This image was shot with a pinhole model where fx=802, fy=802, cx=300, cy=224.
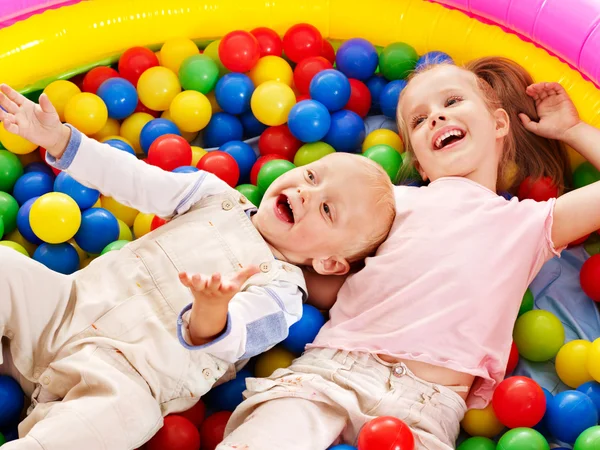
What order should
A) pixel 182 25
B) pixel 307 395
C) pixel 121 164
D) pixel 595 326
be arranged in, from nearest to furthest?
pixel 307 395 < pixel 121 164 < pixel 595 326 < pixel 182 25

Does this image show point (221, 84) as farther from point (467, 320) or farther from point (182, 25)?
point (467, 320)

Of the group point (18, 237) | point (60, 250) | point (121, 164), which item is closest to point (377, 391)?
point (121, 164)

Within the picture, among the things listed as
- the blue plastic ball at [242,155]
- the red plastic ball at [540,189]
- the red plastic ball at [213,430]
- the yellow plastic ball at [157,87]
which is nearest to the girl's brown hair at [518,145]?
the red plastic ball at [540,189]

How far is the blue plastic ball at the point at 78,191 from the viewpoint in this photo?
173 cm

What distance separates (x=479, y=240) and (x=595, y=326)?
1.16 feet

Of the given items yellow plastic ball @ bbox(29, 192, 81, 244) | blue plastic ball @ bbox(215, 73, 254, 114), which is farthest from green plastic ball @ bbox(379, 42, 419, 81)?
yellow plastic ball @ bbox(29, 192, 81, 244)

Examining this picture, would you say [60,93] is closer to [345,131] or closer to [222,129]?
[222,129]

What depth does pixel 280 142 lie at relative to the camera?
1.98m

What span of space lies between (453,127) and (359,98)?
1.59 ft

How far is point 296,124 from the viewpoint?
1890mm

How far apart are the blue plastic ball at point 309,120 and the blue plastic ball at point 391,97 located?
19cm

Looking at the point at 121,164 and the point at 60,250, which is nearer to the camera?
the point at 121,164

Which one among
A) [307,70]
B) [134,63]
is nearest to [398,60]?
[307,70]

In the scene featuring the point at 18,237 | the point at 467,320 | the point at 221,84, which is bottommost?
the point at 18,237
